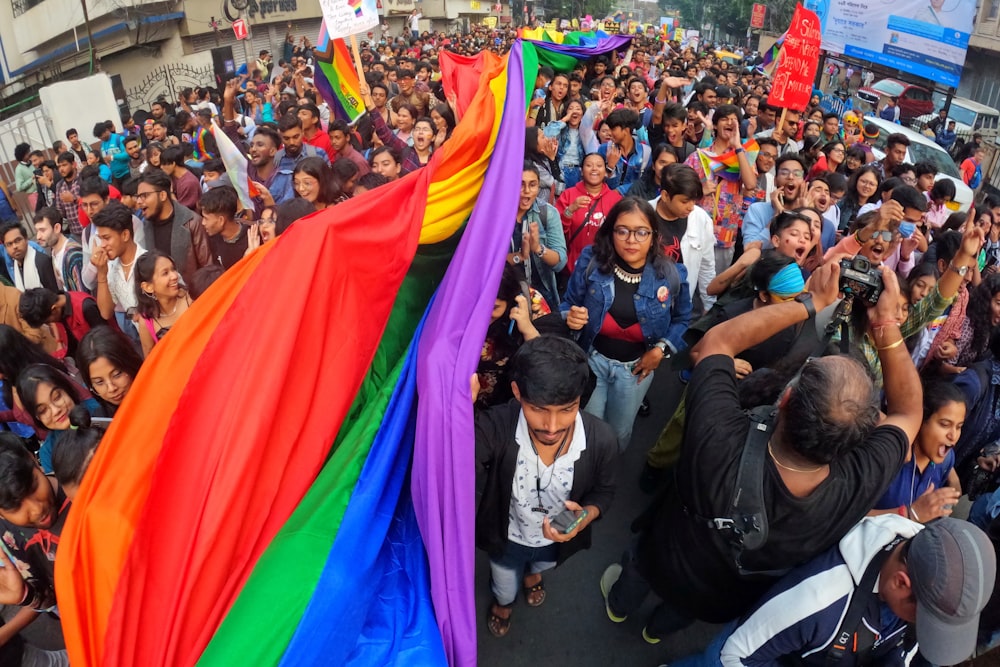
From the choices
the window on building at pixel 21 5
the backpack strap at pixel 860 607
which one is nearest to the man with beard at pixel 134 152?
the backpack strap at pixel 860 607

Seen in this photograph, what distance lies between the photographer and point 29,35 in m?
16.0

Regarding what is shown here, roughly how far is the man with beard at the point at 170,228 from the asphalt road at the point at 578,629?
254 centimetres

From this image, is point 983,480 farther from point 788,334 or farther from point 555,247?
point 555,247

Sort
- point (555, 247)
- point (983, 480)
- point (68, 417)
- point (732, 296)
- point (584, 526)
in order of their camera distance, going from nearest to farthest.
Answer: point (584, 526), point (68, 417), point (983, 480), point (732, 296), point (555, 247)

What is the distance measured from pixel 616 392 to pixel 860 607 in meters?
1.54

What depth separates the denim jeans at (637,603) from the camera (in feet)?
7.93

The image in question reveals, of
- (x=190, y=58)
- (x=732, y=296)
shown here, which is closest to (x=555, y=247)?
(x=732, y=296)

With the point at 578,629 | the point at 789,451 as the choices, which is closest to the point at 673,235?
the point at 789,451

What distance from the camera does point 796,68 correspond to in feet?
17.5

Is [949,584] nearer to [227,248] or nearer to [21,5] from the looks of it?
[227,248]

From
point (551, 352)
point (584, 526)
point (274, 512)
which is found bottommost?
point (584, 526)

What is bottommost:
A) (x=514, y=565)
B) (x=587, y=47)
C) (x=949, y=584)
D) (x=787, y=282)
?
(x=514, y=565)

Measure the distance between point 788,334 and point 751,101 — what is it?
256 inches

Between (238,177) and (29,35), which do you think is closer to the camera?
(238,177)
